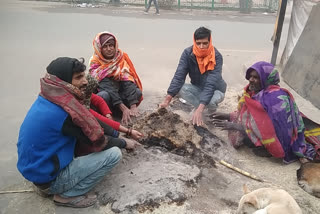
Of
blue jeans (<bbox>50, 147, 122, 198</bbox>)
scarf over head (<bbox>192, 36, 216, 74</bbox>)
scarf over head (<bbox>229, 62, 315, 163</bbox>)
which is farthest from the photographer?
scarf over head (<bbox>192, 36, 216, 74</bbox>)

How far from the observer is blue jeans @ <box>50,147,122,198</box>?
7.84 feet

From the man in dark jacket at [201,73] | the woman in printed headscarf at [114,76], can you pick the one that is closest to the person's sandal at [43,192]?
the woman in printed headscarf at [114,76]

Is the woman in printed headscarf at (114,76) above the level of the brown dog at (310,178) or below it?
above

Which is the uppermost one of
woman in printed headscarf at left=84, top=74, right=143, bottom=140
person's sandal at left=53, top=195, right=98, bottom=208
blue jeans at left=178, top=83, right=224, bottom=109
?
woman in printed headscarf at left=84, top=74, right=143, bottom=140

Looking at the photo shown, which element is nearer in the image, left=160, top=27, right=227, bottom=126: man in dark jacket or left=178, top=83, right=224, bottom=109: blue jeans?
left=160, top=27, right=227, bottom=126: man in dark jacket

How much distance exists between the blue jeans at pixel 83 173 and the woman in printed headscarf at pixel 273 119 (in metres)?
1.52

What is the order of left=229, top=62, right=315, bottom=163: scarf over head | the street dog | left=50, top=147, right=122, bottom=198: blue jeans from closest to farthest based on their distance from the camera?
the street dog → left=50, top=147, right=122, bottom=198: blue jeans → left=229, top=62, right=315, bottom=163: scarf over head

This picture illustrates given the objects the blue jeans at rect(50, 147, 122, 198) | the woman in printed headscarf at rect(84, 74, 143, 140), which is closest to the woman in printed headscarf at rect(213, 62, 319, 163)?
the woman in printed headscarf at rect(84, 74, 143, 140)

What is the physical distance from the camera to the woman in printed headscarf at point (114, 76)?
3.89 meters

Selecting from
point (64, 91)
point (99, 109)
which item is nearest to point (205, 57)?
point (99, 109)

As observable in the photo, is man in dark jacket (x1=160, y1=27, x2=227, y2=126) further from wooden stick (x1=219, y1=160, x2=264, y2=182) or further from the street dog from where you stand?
the street dog

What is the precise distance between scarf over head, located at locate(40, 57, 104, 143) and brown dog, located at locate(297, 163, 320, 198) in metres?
2.05

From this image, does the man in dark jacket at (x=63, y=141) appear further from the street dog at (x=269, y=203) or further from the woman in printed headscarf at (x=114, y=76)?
the woman in printed headscarf at (x=114, y=76)

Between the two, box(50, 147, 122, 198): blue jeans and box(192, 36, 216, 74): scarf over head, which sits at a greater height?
box(192, 36, 216, 74): scarf over head
